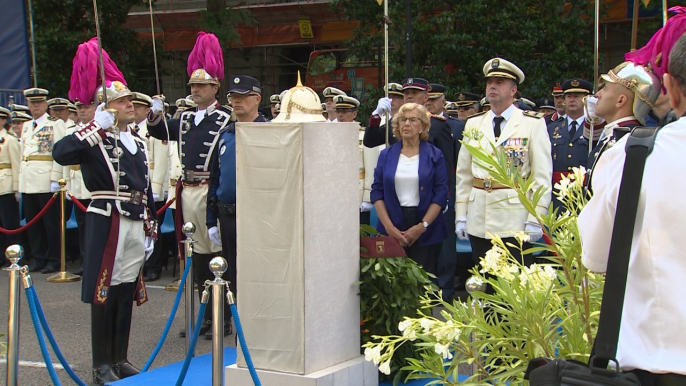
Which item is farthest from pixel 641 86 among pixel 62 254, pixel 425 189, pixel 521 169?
pixel 62 254

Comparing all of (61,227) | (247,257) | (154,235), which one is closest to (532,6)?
(61,227)

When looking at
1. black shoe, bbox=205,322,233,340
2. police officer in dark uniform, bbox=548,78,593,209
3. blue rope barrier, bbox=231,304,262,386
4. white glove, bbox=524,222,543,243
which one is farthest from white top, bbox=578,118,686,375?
police officer in dark uniform, bbox=548,78,593,209

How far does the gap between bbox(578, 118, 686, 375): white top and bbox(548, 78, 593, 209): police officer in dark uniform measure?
262 inches

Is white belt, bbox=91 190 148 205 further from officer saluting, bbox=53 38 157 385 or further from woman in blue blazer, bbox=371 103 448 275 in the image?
woman in blue blazer, bbox=371 103 448 275

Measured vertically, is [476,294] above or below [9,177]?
above

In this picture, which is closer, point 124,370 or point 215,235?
point 124,370

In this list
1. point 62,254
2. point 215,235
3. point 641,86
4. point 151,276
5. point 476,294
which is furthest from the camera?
point 62,254

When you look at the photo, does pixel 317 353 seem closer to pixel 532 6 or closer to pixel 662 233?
pixel 662 233

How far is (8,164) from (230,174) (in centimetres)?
658

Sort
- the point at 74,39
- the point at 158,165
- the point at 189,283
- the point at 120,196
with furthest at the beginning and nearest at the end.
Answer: the point at 74,39, the point at 158,165, the point at 189,283, the point at 120,196

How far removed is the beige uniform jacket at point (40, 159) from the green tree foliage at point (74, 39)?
7342mm

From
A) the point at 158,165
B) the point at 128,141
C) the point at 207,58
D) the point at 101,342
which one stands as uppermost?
the point at 207,58

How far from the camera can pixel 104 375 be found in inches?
226

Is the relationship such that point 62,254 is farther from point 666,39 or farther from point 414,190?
point 666,39
